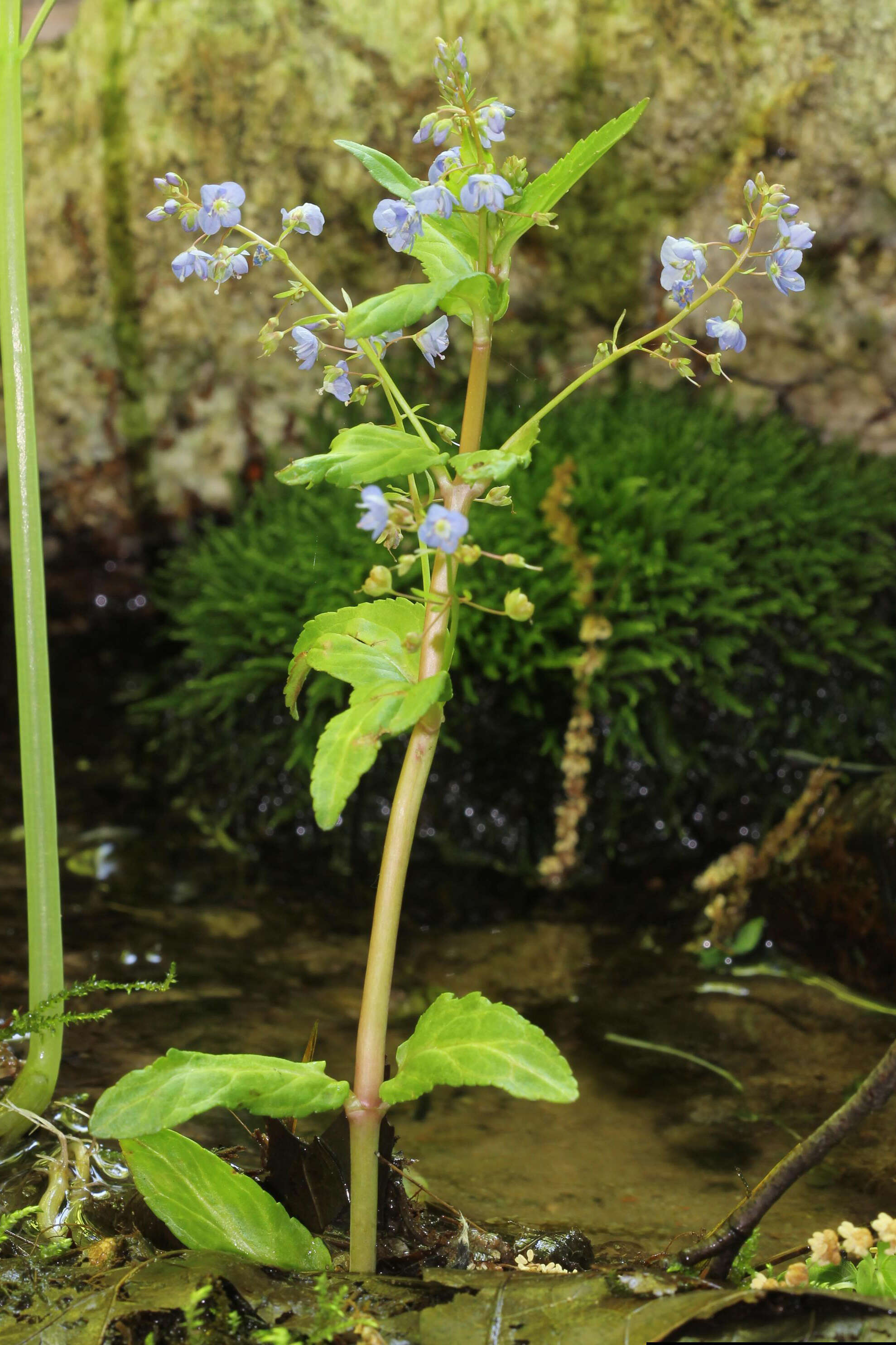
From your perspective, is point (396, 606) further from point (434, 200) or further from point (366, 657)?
point (434, 200)

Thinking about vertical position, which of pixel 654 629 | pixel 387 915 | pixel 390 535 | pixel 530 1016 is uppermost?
pixel 390 535

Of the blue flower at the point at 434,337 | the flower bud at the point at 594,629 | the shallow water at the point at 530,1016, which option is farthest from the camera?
the flower bud at the point at 594,629

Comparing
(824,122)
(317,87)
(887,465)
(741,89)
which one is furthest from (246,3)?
(887,465)

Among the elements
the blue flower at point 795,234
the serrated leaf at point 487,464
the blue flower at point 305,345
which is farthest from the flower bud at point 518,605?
the blue flower at point 795,234

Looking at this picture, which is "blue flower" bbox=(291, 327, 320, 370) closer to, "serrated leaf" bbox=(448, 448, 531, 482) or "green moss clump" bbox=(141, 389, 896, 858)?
"serrated leaf" bbox=(448, 448, 531, 482)

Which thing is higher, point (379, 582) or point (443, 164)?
point (443, 164)

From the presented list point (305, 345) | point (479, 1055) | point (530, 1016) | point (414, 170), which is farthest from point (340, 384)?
point (414, 170)

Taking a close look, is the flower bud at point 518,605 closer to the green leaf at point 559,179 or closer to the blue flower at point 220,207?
the green leaf at point 559,179

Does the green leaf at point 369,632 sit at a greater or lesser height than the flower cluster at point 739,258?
lesser
